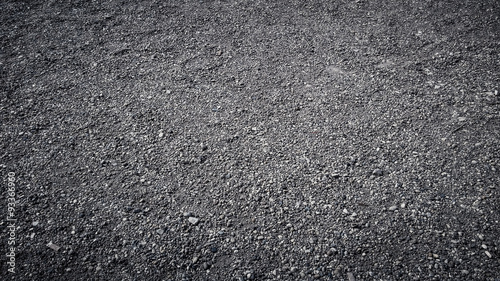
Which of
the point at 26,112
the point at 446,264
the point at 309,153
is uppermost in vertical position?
the point at 26,112

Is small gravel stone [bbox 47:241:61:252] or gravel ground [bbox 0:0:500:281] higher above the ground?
gravel ground [bbox 0:0:500:281]

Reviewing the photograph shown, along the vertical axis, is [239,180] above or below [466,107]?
below

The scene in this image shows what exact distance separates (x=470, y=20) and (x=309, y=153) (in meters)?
3.33

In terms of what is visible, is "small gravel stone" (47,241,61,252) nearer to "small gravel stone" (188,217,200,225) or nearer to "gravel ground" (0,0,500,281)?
"gravel ground" (0,0,500,281)

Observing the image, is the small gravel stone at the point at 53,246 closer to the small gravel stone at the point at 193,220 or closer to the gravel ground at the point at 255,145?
the gravel ground at the point at 255,145

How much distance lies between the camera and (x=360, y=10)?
4574 mm

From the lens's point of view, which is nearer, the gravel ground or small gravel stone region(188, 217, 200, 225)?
the gravel ground

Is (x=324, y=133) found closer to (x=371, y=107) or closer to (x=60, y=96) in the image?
(x=371, y=107)

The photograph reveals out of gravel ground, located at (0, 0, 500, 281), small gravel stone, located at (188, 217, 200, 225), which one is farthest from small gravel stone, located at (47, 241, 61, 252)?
small gravel stone, located at (188, 217, 200, 225)

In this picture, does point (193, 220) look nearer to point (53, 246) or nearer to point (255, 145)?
point (255, 145)

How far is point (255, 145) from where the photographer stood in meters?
2.96

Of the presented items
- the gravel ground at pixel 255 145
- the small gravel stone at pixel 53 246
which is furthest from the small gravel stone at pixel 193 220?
the small gravel stone at pixel 53 246

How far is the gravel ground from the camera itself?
7.36 ft

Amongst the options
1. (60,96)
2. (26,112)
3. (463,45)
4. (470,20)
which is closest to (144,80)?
(60,96)
